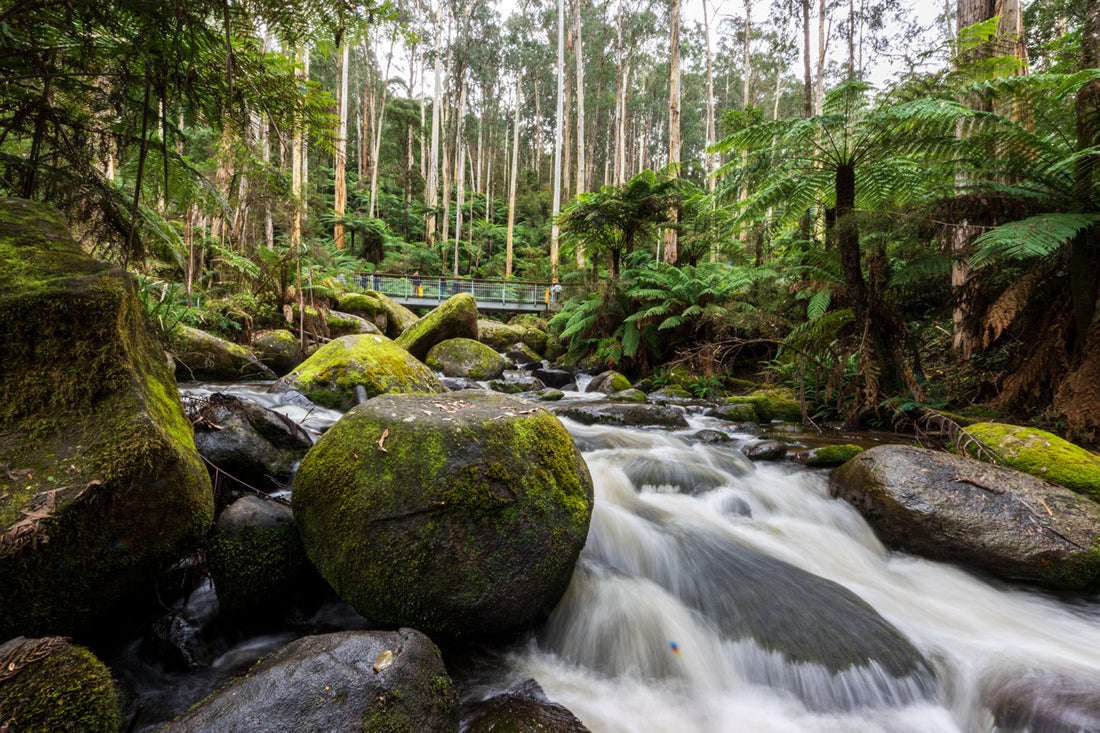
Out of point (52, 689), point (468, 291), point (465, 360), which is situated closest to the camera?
point (52, 689)

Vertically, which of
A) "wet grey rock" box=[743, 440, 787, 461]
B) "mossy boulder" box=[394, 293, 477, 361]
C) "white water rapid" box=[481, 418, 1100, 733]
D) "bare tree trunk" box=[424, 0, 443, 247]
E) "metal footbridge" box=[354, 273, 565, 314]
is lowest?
"white water rapid" box=[481, 418, 1100, 733]

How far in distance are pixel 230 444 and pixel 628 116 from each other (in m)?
40.4

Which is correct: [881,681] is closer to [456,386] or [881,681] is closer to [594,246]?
[456,386]

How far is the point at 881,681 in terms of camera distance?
2443mm

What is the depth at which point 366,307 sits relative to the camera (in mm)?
14438

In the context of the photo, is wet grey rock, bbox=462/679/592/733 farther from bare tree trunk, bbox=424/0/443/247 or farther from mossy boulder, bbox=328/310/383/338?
bare tree trunk, bbox=424/0/443/247

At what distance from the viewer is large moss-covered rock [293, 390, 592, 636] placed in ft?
7.16

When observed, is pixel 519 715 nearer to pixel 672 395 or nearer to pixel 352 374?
pixel 352 374

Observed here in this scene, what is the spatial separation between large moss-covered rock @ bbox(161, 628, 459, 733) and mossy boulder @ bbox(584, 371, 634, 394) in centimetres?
830

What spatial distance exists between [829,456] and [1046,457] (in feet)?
5.35

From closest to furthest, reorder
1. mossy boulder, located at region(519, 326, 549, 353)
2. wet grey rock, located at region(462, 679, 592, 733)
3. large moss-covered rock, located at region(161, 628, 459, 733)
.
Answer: large moss-covered rock, located at region(161, 628, 459, 733) → wet grey rock, located at region(462, 679, 592, 733) → mossy boulder, located at region(519, 326, 549, 353)

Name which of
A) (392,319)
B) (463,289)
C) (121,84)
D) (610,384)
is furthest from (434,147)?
(121,84)

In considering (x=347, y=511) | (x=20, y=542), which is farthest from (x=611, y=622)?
(x=20, y=542)

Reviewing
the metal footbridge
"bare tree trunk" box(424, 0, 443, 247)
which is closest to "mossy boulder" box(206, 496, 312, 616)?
the metal footbridge
